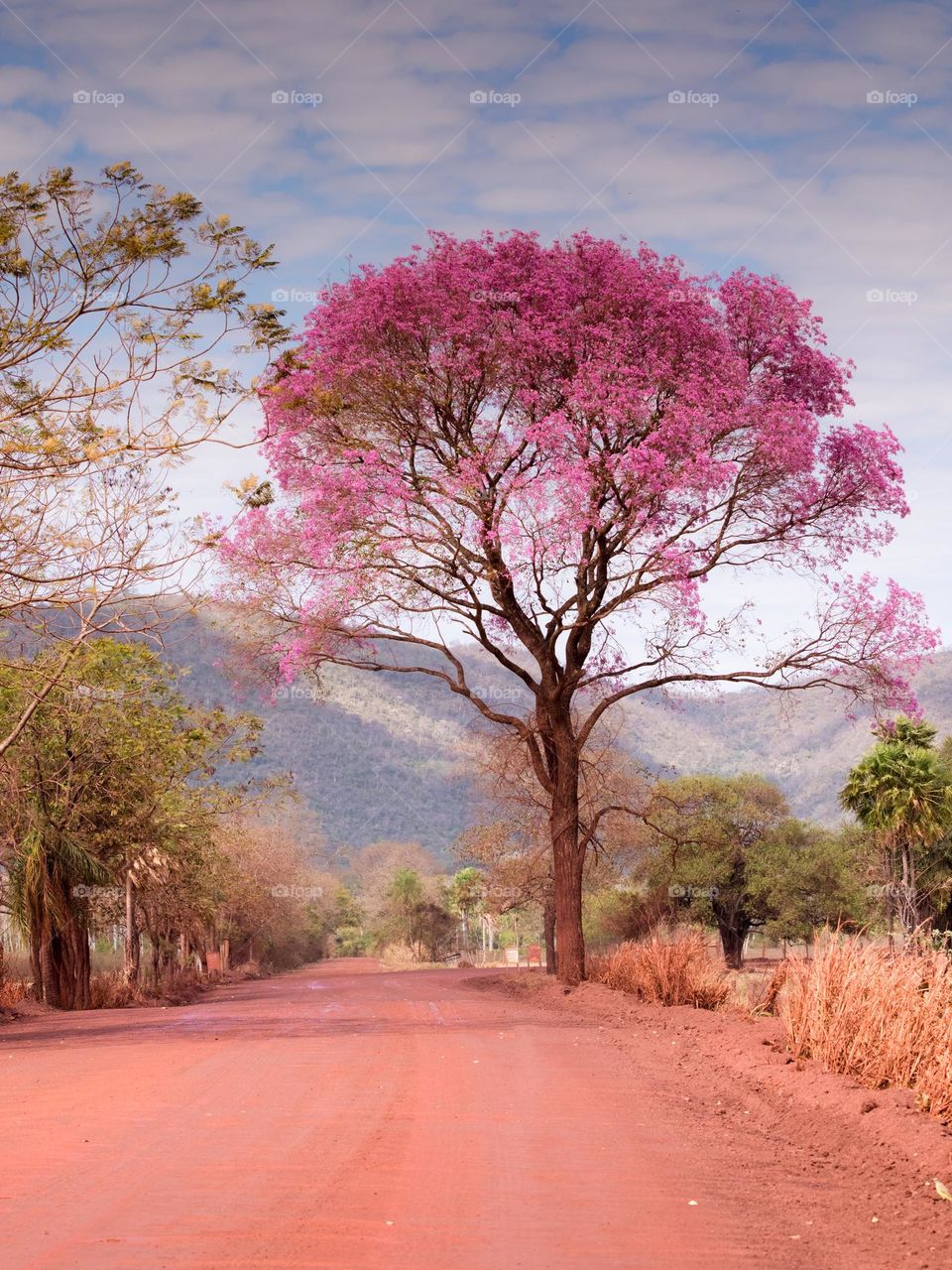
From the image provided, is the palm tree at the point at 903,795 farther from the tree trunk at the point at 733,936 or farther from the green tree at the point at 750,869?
the tree trunk at the point at 733,936

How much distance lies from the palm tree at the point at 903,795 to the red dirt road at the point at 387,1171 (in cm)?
3042

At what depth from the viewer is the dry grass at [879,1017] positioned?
27.7 feet

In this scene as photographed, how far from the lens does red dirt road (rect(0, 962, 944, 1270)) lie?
543 cm

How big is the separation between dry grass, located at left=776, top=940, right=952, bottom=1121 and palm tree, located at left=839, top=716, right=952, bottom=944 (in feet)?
99.4

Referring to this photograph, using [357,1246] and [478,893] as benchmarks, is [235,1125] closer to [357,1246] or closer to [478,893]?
[357,1246]

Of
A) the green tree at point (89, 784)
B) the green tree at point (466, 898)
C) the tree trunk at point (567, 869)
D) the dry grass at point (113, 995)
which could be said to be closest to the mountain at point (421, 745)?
the green tree at point (466, 898)

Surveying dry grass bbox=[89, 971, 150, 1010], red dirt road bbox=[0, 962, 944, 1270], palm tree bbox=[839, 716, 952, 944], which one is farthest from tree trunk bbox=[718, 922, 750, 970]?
red dirt road bbox=[0, 962, 944, 1270]

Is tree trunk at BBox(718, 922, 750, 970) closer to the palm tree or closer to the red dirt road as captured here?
the palm tree

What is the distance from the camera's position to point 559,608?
2050cm

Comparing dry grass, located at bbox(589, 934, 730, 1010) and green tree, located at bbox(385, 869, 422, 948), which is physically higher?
dry grass, located at bbox(589, 934, 730, 1010)

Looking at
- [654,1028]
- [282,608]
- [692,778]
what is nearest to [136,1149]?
[654,1028]

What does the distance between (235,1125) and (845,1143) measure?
3.68m

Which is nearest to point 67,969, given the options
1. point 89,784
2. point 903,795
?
point 89,784

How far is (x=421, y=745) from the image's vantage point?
15325 cm
